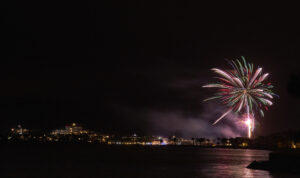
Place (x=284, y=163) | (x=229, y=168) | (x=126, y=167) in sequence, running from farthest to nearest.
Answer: (x=126, y=167)
(x=229, y=168)
(x=284, y=163)

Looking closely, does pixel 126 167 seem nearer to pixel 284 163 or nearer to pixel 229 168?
pixel 229 168

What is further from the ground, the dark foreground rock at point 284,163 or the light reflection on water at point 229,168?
the dark foreground rock at point 284,163

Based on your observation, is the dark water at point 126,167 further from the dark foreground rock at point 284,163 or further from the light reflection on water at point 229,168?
the dark foreground rock at point 284,163

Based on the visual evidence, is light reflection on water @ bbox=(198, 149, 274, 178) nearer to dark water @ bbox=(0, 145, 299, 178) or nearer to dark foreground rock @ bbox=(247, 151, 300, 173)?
dark water @ bbox=(0, 145, 299, 178)

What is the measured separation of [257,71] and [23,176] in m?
37.1

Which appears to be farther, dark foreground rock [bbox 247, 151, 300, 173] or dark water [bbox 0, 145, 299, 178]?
dark water [bbox 0, 145, 299, 178]

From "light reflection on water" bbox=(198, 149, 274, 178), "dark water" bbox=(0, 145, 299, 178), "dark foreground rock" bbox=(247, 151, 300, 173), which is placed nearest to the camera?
"dark foreground rock" bbox=(247, 151, 300, 173)

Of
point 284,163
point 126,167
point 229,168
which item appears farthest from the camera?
point 126,167

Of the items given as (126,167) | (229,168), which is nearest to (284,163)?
(229,168)

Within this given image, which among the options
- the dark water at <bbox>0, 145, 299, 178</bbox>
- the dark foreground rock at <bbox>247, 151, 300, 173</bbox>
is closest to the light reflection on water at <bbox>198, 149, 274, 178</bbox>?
the dark water at <bbox>0, 145, 299, 178</bbox>

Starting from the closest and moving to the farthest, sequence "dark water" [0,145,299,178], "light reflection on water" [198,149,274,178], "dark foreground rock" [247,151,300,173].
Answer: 1. "dark foreground rock" [247,151,300,173]
2. "light reflection on water" [198,149,274,178]
3. "dark water" [0,145,299,178]

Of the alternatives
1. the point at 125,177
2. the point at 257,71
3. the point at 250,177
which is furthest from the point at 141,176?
the point at 257,71

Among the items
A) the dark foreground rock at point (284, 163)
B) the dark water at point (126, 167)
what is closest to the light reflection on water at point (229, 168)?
the dark water at point (126, 167)

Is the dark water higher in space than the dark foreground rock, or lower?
lower
